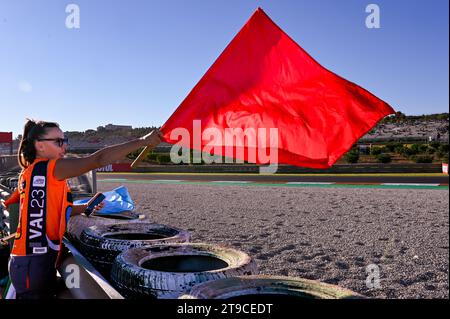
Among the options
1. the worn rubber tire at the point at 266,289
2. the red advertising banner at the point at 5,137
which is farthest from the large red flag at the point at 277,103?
the red advertising banner at the point at 5,137

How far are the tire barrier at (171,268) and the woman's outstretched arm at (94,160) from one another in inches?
24.2

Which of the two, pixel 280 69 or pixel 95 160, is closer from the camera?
pixel 95 160

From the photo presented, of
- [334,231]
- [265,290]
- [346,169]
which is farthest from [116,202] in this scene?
[346,169]

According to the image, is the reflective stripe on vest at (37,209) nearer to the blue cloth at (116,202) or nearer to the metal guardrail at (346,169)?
the blue cloth at (116,202)

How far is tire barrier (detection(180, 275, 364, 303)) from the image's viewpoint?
6.77 feet

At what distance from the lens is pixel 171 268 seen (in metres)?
2.98

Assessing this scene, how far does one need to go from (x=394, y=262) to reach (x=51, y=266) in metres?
4.77

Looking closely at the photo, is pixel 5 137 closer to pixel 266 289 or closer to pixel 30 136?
pixel 30 136

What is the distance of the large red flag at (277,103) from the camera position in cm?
279

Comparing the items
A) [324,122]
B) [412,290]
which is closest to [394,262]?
[412,290]

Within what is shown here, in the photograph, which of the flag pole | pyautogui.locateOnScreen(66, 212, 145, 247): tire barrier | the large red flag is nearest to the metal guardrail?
pyautogui.locateOnScreen(66, 212, 145, 247): tire barrier

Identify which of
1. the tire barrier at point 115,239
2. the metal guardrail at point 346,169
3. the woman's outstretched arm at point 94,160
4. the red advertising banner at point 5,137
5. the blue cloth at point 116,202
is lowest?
the metal guardrail at point 346,169

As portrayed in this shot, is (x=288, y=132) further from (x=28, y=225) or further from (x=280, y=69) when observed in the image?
A: (x=28, y=225)
